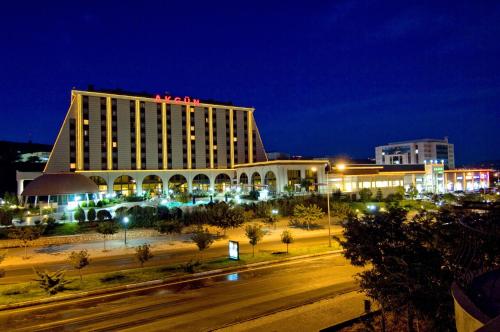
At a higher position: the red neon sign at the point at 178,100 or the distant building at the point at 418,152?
the red neon sign at the point at 178,100

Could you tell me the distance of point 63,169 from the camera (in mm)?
70438

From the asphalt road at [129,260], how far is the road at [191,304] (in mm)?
6112

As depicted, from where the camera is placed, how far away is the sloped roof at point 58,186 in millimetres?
47487

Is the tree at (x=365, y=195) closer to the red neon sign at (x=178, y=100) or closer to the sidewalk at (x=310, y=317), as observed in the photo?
the red neon sign at (x=178, y=100)

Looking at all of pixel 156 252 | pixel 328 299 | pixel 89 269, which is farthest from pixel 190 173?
pixel 328 299

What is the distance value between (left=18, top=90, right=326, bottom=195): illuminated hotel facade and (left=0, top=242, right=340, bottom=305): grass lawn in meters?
44.3

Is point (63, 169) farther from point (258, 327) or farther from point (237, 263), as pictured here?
point (258, 327)

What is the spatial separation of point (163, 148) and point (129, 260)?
58098 millimetres

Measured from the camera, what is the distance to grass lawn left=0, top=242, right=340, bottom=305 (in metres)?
17.4

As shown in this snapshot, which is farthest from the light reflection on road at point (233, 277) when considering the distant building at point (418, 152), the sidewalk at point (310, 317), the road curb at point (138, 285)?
the distant building at point (418, 152)

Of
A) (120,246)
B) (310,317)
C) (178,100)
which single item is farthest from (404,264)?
(178,100)

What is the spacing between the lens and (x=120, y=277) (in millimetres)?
20141

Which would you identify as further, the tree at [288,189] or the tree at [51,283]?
the tree at [288,189]

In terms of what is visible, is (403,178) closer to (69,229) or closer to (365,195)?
(365,195)
